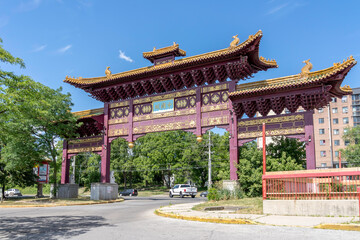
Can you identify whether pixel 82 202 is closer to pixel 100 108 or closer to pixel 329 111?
pixel 100 108

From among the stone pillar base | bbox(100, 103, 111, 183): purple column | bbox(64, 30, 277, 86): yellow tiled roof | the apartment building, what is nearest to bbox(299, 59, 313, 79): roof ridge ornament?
bbox(64, 30, 277, 86): yellow tiled roof

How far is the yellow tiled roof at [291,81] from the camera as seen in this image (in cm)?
1893

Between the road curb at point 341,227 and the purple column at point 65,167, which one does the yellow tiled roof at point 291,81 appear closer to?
the road curb at point 341,227

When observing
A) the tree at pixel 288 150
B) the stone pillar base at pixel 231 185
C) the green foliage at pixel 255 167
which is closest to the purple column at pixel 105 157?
the stone pillar base at pixel 231 185

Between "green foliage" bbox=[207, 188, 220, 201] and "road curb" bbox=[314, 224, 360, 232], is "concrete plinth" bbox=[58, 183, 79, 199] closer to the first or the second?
"green foliage" bbox=[207, 188, 220, 201]

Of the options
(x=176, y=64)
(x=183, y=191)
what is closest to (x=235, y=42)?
(x=176, y=64)

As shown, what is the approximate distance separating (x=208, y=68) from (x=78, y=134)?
13.4 meters

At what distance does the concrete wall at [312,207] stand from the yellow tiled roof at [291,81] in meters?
9.01

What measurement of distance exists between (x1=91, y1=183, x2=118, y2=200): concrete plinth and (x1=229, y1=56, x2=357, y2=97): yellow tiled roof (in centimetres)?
1313

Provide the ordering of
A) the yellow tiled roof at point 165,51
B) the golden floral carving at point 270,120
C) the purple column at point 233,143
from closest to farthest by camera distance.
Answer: the golden floral carving at point 270,120 < the purple column at point 233,143 < the yellow tiled roof at point 165,51

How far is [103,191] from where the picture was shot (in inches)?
1076

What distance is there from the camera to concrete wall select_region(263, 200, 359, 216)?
39.8 ft

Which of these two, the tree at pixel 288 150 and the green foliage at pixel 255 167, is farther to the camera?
the tree at pixel 288 150

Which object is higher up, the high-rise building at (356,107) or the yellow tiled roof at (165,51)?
the high-rise building at (356,107)
